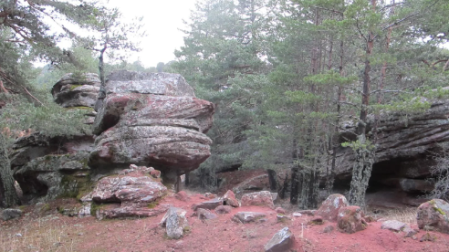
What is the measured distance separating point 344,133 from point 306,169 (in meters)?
2.89

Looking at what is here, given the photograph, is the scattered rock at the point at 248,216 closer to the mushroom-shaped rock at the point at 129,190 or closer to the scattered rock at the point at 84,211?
the mushroom-shaped rock at the point at 129,190

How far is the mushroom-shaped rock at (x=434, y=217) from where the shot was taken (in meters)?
4.79

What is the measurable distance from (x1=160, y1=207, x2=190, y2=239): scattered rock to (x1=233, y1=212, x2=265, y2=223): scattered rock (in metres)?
1.04

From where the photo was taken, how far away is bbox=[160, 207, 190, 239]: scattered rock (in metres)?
5.86

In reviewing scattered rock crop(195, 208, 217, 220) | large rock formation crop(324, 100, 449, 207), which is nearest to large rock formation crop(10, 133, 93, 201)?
scattered rock crop(195, 208, 217, 220)

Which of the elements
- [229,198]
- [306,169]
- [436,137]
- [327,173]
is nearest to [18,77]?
[229,198]

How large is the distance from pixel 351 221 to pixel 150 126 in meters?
6.87

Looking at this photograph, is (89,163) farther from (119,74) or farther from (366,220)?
(366,220)

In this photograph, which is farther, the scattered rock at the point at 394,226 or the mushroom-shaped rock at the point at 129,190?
the mushroom-shaped rock at the point at 129,190

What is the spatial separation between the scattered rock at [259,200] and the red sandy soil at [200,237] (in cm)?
35

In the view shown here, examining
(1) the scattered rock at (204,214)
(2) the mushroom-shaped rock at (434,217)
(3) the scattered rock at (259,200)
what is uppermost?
(2) the mushroom-shaped rock at (434,217)

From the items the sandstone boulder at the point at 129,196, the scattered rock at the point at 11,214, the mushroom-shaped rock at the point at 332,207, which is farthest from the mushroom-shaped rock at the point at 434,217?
the scattered rock at the point at 11,214

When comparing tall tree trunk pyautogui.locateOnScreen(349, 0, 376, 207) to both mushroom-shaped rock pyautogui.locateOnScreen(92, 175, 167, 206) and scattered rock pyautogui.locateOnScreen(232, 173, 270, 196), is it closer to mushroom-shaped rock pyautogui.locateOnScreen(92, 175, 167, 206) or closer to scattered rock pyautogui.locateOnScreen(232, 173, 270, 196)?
mushroom-shaped rock pyautogui.locateOnScreen(92, 175, 167, 206)

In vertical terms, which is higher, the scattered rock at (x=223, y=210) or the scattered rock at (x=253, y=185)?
the scattered rock at (x=223, y=210)
